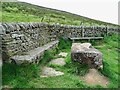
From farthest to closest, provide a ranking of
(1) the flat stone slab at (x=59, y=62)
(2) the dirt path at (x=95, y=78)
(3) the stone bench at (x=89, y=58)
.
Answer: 1. (1) the flat stone slab at (x=59, y=62)
2. (3) the stone bench at (x=89, y=58)
3. (2) the dirt path at (x=95, y=78)

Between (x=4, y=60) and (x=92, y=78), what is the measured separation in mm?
3054

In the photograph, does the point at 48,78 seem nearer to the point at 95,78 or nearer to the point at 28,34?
the point at 95,78

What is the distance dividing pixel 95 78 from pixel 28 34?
382cm

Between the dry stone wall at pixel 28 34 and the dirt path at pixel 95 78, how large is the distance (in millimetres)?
2709

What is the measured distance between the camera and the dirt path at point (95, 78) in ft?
34.1

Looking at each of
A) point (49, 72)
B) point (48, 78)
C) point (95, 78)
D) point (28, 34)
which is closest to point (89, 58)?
point (95, 78)

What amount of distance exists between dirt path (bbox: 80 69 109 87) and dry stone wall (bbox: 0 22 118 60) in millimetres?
2709

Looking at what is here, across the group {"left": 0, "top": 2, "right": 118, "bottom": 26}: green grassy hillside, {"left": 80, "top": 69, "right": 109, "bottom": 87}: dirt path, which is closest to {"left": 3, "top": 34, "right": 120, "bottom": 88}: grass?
{"left": 80, "top": 69, "right": 109, "bottom": 87}: dirt path

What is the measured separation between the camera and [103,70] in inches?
453

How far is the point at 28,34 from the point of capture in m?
13.1

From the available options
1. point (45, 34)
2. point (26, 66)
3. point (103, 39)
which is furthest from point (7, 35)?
point (103, 39)

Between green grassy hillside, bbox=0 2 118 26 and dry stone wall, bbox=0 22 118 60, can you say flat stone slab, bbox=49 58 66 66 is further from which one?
green grassy hillside, bbox=0 2 118 26

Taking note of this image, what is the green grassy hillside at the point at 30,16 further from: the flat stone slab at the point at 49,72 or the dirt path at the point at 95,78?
the dirt path at the point at 95,78

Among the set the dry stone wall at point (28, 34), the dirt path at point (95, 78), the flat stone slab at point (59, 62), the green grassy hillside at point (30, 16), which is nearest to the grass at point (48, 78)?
the dirt path at point (95, 78)
